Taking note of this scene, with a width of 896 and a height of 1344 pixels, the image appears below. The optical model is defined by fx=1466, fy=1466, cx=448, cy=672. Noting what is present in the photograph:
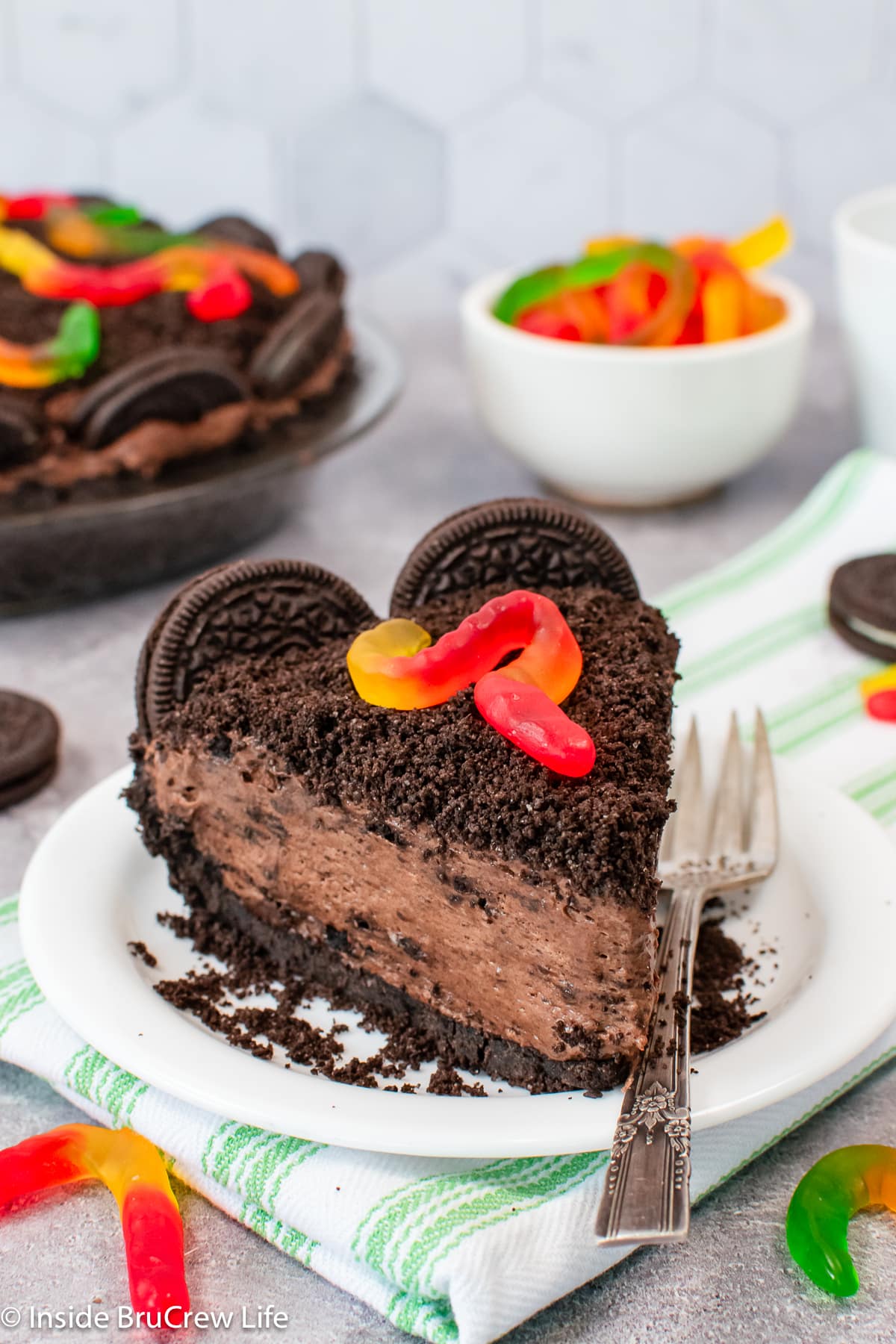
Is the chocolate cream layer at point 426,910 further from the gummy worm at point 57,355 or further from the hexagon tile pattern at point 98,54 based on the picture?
the hexagon tile pattern at point 98,54

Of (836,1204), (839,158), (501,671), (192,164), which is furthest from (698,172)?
(836,1204)

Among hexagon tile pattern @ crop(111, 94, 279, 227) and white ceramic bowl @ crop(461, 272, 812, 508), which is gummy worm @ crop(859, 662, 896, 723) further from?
hexagon tile pattern @ crop(111, 94, 279, 227)

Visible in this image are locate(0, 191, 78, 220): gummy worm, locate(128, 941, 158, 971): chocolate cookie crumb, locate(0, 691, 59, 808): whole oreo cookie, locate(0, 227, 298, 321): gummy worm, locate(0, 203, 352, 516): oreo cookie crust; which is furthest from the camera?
locate(0, 191, 78, 220): gummy worm

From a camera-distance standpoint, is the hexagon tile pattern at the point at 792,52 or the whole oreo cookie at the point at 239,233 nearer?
the whole oreo cookie at the point at 239,233

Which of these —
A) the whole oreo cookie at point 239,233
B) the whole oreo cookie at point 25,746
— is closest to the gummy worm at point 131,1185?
the whole oreo cookie at point 25,746

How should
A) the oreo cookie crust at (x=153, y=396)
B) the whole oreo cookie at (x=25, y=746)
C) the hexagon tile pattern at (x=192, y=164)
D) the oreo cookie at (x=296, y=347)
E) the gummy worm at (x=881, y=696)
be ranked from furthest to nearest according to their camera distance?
1. the hexagon tile pattern at (x=192, y=164)
2. the oreo cookie at (x=296, y=347)
3. the oreo cookie crust at (x=153, y=396)
4. the gummy worm at (x=881, y=696)
5. the whole oreo cookie at (x=25, y=746)

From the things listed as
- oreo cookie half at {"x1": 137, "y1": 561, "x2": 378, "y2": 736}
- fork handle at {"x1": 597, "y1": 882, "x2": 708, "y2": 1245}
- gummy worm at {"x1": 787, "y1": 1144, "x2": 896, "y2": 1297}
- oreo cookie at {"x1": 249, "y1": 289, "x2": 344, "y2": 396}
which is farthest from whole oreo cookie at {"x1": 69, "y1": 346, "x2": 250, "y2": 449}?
gummy worm at {"x1": 787, "y1": 1144, "x2": 896, "y2": 1297}

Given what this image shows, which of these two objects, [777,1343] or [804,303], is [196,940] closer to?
[777,1343]
